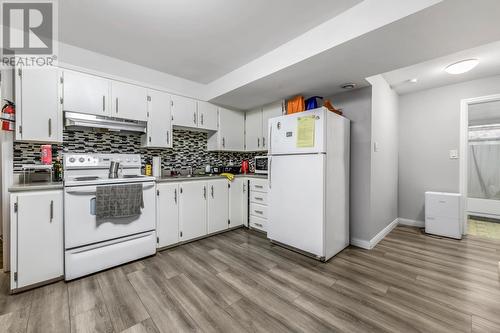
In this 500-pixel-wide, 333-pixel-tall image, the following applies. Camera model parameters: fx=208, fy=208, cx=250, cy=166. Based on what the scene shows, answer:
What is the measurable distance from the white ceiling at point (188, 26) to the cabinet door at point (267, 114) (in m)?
1.01

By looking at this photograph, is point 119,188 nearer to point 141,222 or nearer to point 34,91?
point 141,222

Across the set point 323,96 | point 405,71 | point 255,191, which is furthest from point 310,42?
point 255,191

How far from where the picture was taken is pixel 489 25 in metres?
1.44

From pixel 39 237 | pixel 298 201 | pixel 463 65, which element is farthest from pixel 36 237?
pixel 463 65

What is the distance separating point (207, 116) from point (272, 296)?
2671mm

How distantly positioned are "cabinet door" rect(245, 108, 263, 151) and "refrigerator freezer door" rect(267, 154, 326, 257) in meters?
1.00

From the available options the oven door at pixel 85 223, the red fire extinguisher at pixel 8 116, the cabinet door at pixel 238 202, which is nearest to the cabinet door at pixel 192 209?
the cabinet door at pixel 238 202

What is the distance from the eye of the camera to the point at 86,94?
7.64ft

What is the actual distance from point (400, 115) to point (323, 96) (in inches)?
74.1

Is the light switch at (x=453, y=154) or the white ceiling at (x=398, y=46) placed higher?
the white ceiling at (x=398, y=46)

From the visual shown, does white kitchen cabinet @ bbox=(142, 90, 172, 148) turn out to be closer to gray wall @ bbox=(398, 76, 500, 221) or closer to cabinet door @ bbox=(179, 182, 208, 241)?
cabinet door @ bbox=(179, 182, 208, 241)

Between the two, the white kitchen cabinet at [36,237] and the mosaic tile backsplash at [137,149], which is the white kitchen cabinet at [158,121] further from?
the white kitchen cabinet at [36,237]

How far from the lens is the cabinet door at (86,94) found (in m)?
2.22

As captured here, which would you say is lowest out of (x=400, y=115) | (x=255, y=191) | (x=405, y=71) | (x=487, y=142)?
(x=255, y=191)
